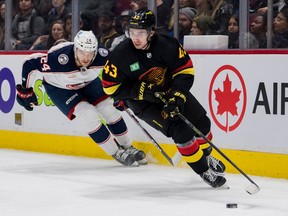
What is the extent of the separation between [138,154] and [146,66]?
1336 mm

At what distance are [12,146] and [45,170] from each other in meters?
1.51

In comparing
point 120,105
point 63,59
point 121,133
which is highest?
point 63,59

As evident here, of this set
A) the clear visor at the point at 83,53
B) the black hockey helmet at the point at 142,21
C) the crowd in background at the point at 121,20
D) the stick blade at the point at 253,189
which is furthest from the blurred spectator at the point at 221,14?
the stick blade at the point at 253,189

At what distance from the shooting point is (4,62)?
786cm

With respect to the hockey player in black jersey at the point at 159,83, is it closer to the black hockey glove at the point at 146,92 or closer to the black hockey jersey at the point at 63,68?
the black hockey glove at the point at 146,92

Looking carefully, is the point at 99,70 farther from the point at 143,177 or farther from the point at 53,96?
the point at 143,177

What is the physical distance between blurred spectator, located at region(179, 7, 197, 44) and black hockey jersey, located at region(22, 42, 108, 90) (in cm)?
60

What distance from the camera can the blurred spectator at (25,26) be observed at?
7.89 m

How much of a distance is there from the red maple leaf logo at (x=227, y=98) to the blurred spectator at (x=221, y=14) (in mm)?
386

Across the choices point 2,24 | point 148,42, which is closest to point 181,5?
point 148,42

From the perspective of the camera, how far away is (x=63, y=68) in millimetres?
6367

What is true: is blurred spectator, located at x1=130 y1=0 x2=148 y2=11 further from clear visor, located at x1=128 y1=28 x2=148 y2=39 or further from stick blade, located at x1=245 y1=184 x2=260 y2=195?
stick blade, located at x1=245 y1=184 x2=260 y2=195

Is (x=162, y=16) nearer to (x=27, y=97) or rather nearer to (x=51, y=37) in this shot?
(x=27, y=97)

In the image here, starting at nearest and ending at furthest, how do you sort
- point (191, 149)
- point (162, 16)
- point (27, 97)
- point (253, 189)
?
point (253, 189)
point (191, 149)
point (27, 97)
point (162, 16)
